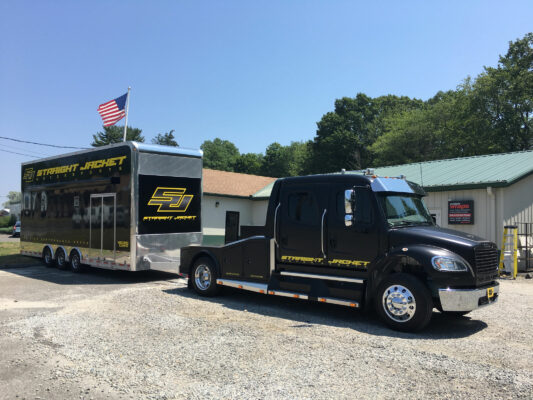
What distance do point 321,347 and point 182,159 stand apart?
749 centimetres

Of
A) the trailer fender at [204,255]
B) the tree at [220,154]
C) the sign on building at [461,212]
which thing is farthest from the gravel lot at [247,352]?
the tree at [220,154]

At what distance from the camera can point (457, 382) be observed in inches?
178

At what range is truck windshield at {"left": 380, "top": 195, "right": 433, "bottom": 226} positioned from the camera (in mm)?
7211

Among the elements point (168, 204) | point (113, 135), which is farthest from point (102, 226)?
point (113, 135)

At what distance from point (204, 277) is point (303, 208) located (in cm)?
297

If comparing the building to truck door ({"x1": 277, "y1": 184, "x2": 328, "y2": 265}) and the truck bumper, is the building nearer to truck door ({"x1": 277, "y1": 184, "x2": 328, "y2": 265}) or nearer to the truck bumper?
truck door ({"x1": 277, "y1": 184, "x2": 328, "y2": 265})

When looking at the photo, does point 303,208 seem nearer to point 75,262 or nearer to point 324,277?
point 324,277

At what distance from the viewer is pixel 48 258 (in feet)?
47.1

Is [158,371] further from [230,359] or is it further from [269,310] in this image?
[269,310]

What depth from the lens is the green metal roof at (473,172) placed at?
49.3 ft

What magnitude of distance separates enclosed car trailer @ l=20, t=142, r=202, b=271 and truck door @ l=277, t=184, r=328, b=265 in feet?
14.0

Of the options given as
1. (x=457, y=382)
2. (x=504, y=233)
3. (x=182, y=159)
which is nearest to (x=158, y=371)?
(x=457, y=382)

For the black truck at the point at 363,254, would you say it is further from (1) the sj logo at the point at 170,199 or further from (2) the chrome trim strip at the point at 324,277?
(1) the sj logo at the point at 170,199

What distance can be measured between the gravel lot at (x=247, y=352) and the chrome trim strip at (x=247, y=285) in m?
0.36
